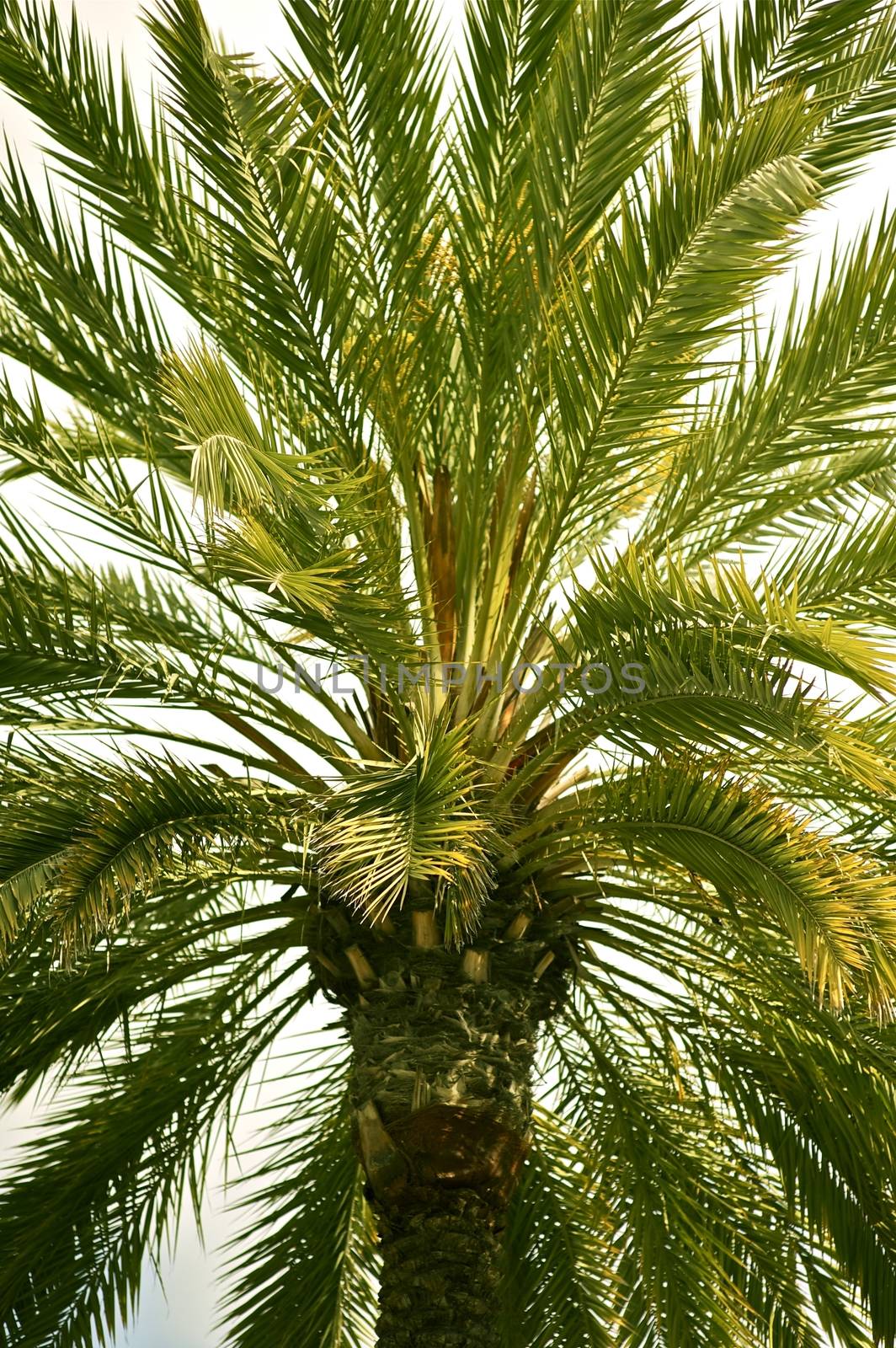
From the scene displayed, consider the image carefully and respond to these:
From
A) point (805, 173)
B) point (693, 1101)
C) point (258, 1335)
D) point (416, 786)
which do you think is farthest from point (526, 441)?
point (258, 1335)

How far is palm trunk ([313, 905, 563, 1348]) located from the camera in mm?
6168

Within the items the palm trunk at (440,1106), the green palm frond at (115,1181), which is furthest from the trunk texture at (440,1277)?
the green palm frond at (115,1181)

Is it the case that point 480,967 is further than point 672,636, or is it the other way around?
point 480,967

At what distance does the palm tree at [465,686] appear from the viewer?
5.52 m

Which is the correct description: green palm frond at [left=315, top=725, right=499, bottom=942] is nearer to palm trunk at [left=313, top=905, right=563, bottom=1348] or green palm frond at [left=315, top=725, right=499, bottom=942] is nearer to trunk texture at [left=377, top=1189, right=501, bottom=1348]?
palm trunk at [left=313, top=905, right=563, bottom=1348]

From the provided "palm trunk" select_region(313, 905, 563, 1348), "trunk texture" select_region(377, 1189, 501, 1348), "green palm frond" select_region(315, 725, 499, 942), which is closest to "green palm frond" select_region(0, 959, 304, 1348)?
"palm trunk" select_region(313, 905, 563, 1348)

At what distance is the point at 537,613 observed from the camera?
6.37 metres

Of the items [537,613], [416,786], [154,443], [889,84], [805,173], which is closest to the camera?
[416,786]

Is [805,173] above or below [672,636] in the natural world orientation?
above

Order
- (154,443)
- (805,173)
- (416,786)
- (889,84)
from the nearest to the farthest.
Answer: (416,786) < (805,173) < (889,84) < (154,443)

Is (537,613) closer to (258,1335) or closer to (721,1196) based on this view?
(721,1196)

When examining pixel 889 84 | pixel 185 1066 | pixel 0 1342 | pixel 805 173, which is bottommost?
pixel 0 1342

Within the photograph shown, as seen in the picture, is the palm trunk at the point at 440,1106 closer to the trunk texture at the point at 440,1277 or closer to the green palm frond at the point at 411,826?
the trunk texture at the point at 440,1277

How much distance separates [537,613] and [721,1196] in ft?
9.47
